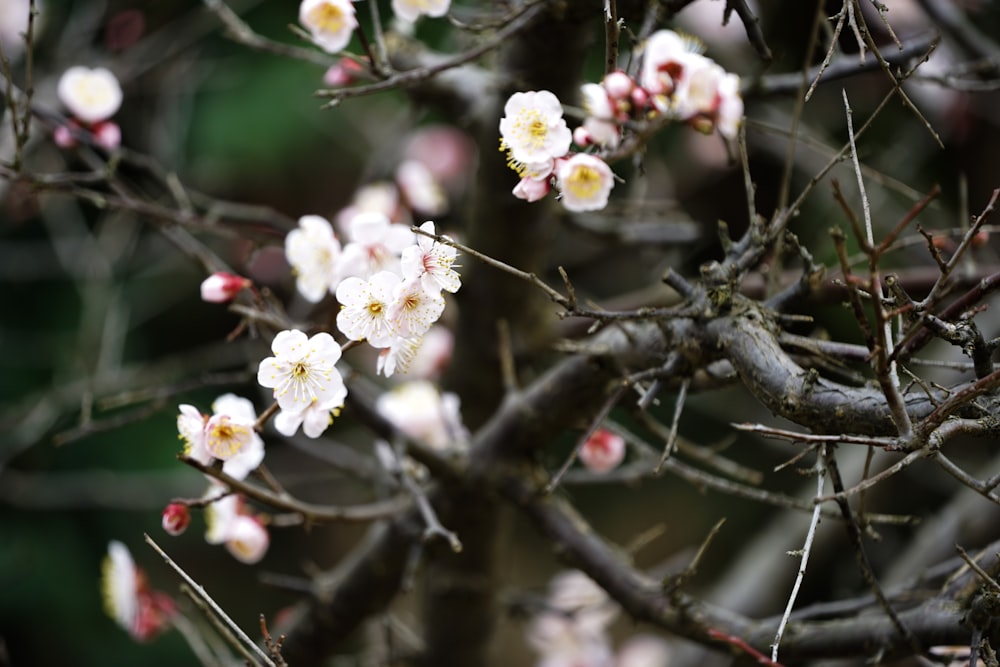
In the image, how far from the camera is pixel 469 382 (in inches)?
52.3

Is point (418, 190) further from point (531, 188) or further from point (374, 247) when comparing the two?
point (531, 188)

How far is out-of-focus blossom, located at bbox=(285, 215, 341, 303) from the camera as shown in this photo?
96 centimetres

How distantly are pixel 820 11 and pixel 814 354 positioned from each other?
10.6 inches

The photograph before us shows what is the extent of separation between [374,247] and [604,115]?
0.27m

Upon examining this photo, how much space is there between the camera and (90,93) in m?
1.22

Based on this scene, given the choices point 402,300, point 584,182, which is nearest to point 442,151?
point 584,182

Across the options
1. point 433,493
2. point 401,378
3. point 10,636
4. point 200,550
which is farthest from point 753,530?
point 10,636

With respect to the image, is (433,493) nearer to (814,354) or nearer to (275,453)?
(814,354)

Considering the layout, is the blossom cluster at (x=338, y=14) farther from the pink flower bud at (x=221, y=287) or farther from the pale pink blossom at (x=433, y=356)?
the pale pink blossom at (x=433, y=356)

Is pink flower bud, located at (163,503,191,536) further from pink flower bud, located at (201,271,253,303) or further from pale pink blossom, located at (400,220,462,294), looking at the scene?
pale pink blossom, located at (400,220,462,294)

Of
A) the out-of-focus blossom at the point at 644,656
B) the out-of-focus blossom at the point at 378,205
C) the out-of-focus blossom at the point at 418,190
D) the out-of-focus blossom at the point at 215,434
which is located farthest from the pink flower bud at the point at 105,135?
the out-of-focus blossom at the point at 644,656

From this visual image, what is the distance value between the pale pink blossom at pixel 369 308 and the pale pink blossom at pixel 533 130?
0.51 ft

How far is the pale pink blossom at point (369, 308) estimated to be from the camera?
69 cm

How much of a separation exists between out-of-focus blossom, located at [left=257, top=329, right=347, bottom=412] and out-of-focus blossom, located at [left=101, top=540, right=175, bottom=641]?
0.54 m
